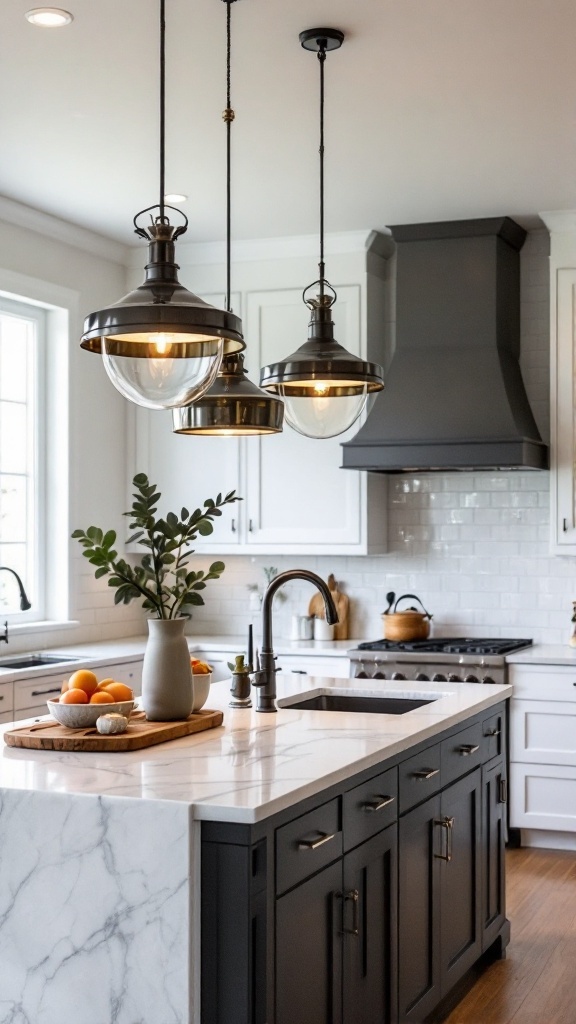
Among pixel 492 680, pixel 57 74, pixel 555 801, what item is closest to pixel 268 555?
pixel 492 680

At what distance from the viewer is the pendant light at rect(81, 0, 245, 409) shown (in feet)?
7.34

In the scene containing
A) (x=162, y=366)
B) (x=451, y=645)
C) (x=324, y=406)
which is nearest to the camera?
(x=162, y=366)

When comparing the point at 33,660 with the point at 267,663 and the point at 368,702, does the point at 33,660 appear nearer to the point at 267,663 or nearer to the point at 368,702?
the point at 368,702

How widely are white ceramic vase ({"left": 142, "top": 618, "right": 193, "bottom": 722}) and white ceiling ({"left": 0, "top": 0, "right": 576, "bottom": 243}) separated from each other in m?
1.80

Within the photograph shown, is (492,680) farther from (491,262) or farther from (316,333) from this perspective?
(316,333)

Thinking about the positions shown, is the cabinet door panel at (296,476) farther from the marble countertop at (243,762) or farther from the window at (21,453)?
the marble countertop at (243,762)

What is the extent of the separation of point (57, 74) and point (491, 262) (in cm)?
246

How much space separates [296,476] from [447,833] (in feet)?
9.28

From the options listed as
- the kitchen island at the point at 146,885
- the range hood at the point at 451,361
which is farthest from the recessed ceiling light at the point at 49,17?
the range hood at the point at 451,361

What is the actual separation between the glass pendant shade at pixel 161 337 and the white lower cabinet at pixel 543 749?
3422 mm

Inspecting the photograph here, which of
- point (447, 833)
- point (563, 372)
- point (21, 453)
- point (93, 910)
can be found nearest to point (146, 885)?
point (93, 910)

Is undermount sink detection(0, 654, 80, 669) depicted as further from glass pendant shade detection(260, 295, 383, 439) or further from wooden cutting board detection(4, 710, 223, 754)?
glass pendant shade detection(260, 295, 383, 439)

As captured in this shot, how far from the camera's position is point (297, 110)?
425 centimetres

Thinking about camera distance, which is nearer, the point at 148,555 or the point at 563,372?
the point at 148,555
